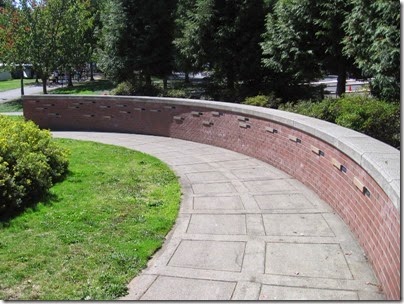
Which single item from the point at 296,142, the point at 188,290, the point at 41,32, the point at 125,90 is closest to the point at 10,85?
the point at 41,32

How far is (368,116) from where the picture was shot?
8.08 meters

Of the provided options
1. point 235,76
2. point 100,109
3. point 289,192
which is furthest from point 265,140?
point 100,109

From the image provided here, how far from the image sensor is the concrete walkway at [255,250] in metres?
4.07

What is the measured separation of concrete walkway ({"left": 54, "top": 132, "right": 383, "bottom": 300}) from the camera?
4.07 m

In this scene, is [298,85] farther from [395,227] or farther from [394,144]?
[395,227]

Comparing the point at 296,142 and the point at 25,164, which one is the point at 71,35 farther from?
the point at 296,142

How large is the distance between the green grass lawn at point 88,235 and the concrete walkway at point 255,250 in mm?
232

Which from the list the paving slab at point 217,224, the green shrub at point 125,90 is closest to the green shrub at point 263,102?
the paving slab at point 217,224

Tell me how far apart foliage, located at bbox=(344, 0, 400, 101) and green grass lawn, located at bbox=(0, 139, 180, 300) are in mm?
4066

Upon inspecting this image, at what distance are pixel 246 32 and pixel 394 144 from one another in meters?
8.04

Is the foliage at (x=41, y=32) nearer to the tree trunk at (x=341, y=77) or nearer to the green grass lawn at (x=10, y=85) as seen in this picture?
the tree trunk at (x=341, y=77)

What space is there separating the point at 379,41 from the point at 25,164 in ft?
19.9

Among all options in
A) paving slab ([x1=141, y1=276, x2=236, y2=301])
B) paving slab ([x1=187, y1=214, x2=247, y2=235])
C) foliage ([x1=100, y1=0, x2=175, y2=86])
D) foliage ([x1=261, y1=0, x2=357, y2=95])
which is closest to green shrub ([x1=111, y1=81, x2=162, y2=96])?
foliage ([x1=100, y1=0, x2=175, y2=86])

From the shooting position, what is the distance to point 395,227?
12.1 ft
